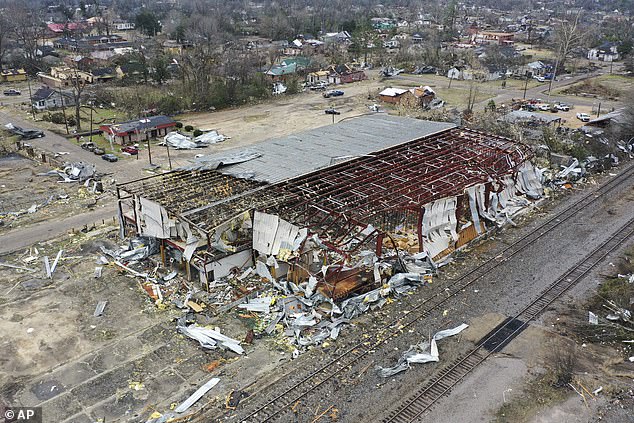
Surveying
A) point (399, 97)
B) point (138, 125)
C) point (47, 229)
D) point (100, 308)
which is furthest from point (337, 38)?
point (100, 308)

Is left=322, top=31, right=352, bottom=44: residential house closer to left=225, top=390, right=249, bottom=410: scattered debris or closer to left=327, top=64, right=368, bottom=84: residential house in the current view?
left=327, top=64, right=368, bottom=84: residential house

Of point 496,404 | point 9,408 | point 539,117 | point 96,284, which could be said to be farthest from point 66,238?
point 539,117

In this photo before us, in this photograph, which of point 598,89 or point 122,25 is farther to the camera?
point 122,25

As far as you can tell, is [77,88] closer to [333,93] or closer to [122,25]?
[333,93]

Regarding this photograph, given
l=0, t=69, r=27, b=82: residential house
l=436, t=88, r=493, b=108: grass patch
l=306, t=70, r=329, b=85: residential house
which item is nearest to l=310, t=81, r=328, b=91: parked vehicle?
l=306, t=70, r=329, b=85: residential house

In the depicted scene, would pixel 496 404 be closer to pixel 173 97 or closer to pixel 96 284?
pixel 96 284

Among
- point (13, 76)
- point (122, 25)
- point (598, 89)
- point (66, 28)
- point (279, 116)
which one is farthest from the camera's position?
point (122, 25)

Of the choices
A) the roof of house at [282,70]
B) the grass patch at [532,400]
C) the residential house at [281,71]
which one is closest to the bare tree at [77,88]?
the residential house at [281,71]
